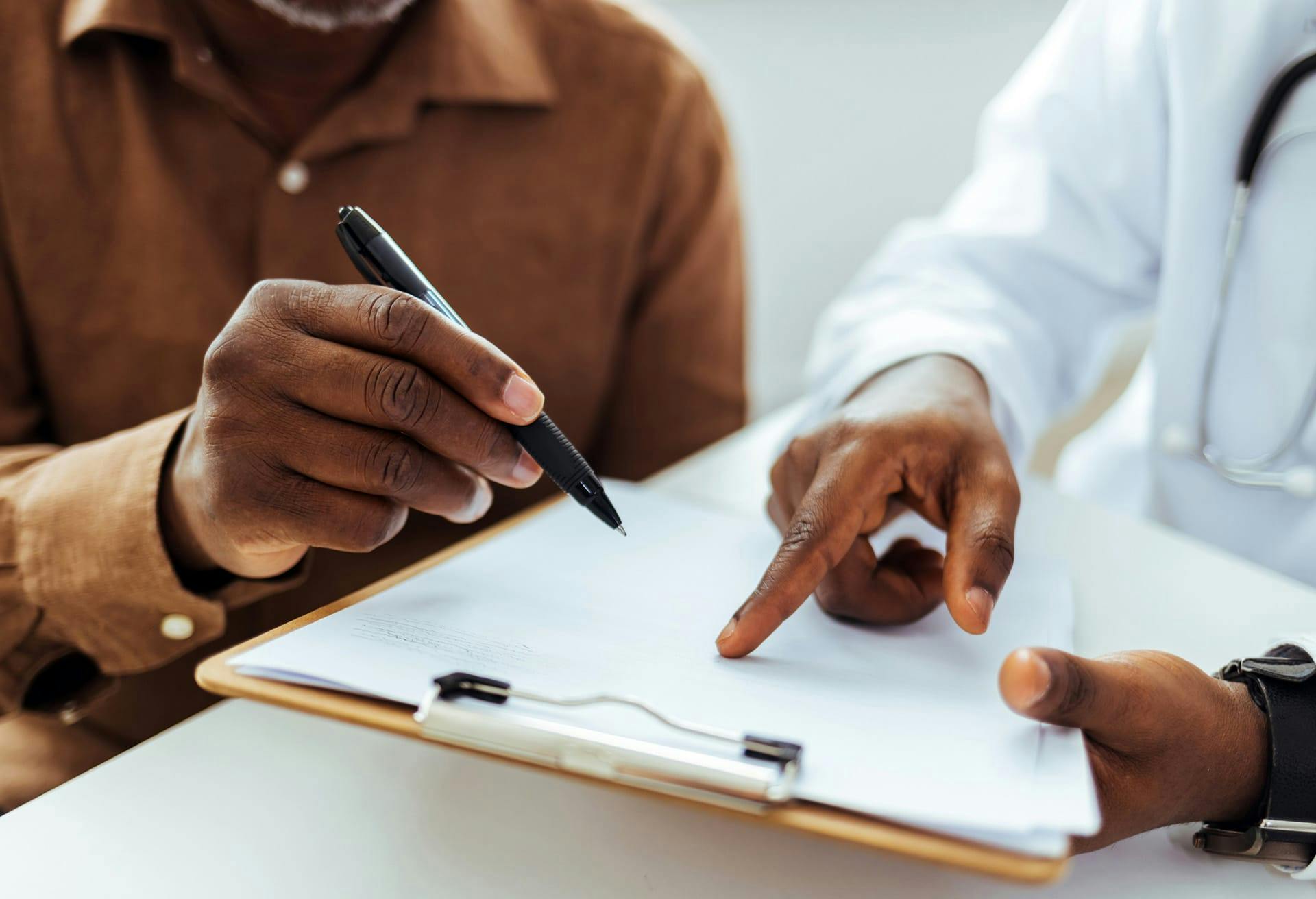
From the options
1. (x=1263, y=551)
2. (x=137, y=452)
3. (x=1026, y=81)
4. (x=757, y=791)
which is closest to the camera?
(x=757, y=791)

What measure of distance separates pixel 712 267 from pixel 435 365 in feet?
2.06

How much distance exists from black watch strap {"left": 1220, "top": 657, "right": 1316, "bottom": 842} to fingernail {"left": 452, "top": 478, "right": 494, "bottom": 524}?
43 cm

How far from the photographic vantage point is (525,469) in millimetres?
551

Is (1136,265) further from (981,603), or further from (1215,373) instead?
(981,603)

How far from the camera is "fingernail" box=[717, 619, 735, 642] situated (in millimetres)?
482

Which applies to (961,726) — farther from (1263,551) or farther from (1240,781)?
(1263,551)

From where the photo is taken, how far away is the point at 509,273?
0.98 m

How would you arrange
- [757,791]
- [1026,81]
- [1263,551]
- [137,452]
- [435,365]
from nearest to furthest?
1. [757,791]
2. [435,365]
3. [137,452]
4. [1263,551]
5. [1026,81]

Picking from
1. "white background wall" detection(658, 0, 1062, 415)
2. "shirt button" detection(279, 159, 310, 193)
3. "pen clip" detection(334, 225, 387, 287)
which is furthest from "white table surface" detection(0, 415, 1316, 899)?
"white background wall" detection(658, 0, 1062, 415)

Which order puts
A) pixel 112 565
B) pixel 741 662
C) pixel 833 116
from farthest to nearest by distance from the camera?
pixel 833 116, pixel 112 565, pixel 741 662

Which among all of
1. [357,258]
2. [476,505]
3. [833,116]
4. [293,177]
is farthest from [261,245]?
[833,116]

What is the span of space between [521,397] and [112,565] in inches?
12.5

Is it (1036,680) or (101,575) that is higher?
(1036,680)

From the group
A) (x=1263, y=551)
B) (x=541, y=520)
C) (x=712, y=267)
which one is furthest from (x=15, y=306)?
(x=1263, y=551)
